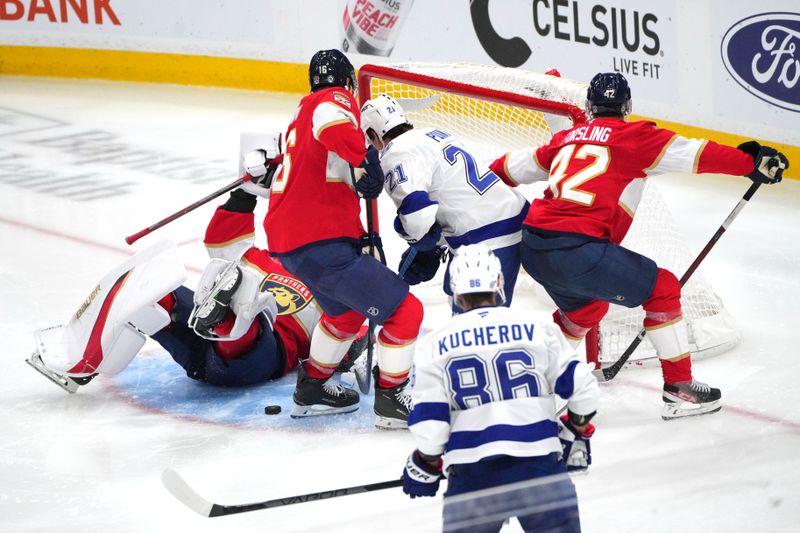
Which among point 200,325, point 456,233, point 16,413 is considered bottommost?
point 16,413

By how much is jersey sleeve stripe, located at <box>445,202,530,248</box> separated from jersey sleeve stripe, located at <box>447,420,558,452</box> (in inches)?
52.5

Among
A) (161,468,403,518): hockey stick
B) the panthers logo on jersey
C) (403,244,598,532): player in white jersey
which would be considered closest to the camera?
(403,244,598,532): player in white jersey

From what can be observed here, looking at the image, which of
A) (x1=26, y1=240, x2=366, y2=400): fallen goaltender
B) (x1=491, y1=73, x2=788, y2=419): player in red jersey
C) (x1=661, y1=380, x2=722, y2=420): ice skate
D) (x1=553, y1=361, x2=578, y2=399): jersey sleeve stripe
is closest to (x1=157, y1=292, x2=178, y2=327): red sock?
(x1=26, y1=240, x2=366, y2=400): fallen goaltender

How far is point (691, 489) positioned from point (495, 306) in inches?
25.7

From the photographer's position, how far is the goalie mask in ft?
12.0

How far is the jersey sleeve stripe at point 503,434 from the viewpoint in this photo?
244 cm

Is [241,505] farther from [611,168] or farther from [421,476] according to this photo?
[611,168]

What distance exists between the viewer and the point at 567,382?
246 centimetres

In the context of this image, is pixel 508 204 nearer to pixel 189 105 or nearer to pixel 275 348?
pixel 275 348

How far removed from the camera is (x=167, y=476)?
2.75 m

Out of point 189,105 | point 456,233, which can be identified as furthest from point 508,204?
point 189,105

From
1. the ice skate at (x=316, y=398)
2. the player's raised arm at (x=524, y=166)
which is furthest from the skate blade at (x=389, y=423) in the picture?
the player's raised arm at (x=524, y=166)

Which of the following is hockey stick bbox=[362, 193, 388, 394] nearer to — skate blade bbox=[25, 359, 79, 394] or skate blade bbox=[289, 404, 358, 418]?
skate blade bbox=[289, 404, 358, 418]

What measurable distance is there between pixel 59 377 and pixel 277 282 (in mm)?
823
